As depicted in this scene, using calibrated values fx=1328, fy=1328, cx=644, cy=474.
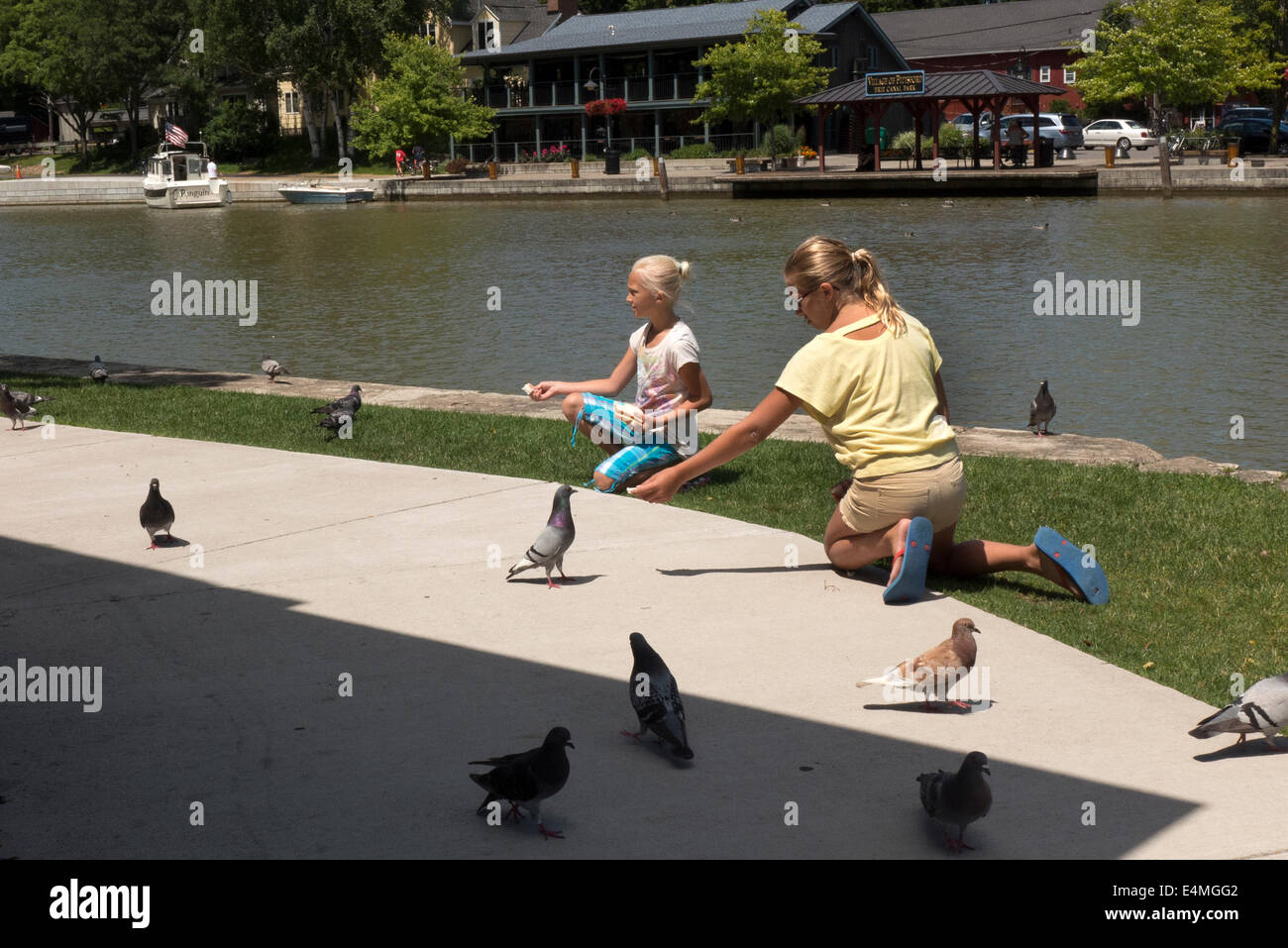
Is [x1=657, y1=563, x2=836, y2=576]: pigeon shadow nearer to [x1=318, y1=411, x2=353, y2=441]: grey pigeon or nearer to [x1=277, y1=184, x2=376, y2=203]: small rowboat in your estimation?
[x1=318, y1=411, x2=353, y2=441]: grey pigeon

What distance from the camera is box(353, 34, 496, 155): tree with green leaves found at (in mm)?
61312

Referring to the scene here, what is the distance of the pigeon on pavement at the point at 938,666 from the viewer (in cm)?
439

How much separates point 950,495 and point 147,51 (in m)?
82.2

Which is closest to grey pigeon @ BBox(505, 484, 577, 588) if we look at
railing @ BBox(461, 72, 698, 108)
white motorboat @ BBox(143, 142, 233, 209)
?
white motorboat @ BBox(143, 142, 233, 209)

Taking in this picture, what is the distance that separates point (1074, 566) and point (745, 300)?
17.8m

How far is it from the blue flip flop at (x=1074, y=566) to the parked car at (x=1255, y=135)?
51.1m

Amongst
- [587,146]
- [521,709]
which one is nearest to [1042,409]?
[521,709]

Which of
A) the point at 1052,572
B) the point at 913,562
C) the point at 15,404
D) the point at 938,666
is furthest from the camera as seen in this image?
the point at 15,404

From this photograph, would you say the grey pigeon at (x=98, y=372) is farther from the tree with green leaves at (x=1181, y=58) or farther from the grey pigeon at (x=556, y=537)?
the tree with green leaves at (x=1181, y=58)

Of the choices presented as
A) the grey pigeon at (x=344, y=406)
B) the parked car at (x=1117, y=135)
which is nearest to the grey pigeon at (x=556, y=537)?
the grey pigeon at (x=344, y=406)

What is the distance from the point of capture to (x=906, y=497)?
557cm

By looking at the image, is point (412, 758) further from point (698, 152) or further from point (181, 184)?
point (698, 152)

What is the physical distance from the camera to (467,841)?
352cm

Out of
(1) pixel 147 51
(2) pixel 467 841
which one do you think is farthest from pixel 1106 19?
(2) pixel 467 841
